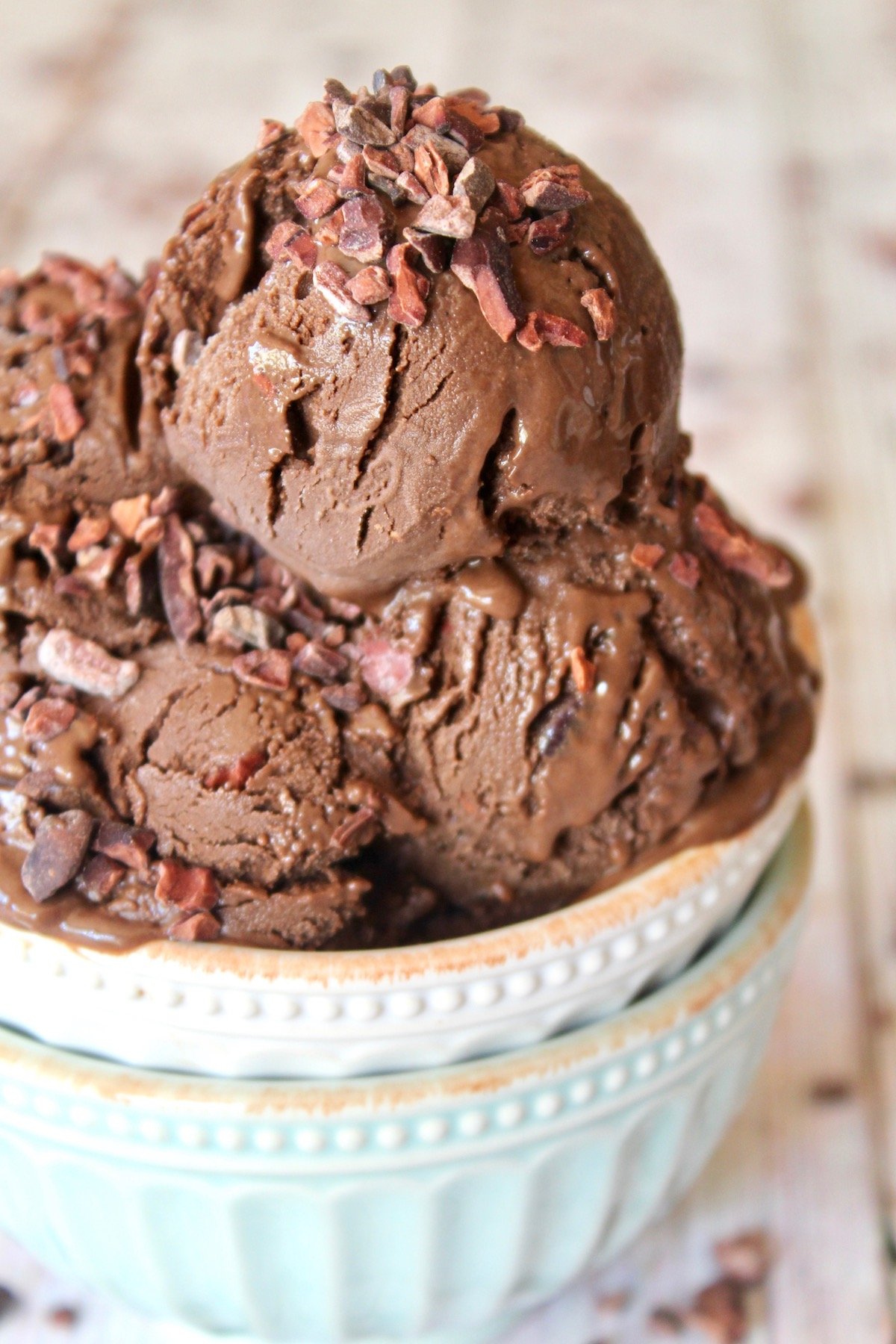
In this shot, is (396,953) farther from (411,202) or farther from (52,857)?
(411,202)

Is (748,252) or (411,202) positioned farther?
(748,252)

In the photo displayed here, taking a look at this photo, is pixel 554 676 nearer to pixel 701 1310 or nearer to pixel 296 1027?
pixel 296 1027

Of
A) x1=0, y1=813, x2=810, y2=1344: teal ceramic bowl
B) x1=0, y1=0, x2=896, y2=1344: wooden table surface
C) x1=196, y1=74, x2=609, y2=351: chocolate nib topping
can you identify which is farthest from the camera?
x1=0, y1=0, x2=896, y2=1344: wooden table surface

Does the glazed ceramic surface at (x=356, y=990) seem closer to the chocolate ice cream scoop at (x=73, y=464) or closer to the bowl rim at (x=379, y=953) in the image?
the bowl rim at (x=379, y=953)

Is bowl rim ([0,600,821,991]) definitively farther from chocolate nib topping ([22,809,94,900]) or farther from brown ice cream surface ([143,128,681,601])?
brown ice cream surface ([143,128,681,601])

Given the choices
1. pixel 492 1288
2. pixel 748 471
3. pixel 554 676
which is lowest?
pixel 492 1288

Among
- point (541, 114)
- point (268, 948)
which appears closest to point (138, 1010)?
point (268, 948)

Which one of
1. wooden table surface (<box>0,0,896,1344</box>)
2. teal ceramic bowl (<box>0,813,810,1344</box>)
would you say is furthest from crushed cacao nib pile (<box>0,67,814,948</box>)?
wooden table surface (<box>0,0,896,1344</box>)

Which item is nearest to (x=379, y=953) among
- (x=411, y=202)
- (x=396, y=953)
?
(x=396, y=953)
